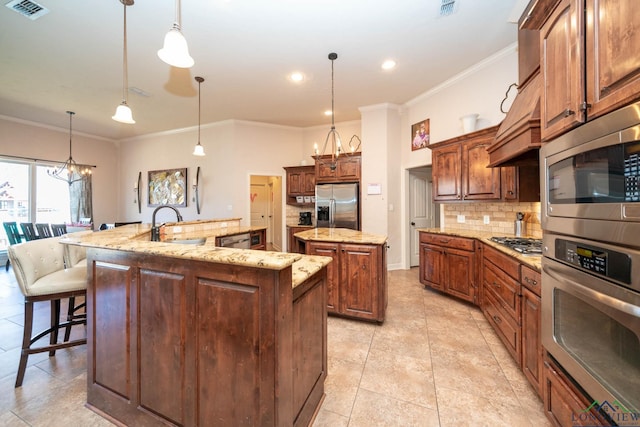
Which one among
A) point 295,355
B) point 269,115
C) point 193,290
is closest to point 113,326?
point 193,290

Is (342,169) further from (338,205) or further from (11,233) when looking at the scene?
(11,233)

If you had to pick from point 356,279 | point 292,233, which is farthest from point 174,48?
point 292,233

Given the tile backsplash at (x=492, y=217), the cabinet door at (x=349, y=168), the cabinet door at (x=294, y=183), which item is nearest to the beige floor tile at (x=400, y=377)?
the tile backsplash at (x=492, y=217)

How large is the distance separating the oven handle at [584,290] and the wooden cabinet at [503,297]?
66cm

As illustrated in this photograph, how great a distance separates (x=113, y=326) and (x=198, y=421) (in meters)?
0.73

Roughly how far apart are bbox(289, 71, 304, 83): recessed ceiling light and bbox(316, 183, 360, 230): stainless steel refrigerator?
2.03 meters

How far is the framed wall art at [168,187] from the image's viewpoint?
6062 millimetres

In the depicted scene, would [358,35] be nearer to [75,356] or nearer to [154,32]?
[154,32]

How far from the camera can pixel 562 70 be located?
1.21 metres

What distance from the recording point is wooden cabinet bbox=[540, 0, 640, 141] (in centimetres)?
87

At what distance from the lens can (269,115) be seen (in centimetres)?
518

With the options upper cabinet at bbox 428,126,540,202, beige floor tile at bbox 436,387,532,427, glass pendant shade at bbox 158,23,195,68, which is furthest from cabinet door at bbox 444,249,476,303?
glass pendant shade at bbox 158,23,195,68

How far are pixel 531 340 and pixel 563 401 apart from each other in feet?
1.70

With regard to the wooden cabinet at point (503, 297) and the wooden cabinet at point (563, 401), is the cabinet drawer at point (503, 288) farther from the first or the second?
the wooden cabinet at point (563, 401)
